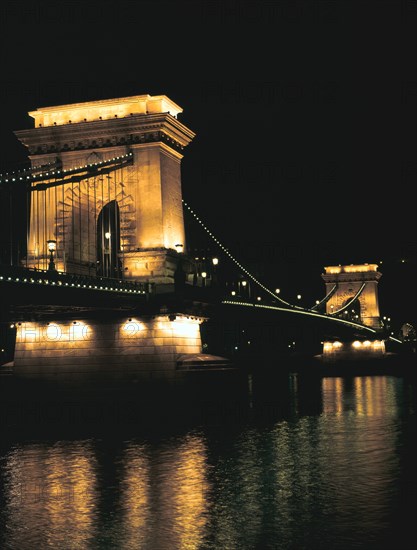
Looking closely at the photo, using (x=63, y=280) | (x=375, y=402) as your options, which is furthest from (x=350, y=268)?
(x=63, y=280)

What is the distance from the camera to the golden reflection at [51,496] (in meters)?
12.0

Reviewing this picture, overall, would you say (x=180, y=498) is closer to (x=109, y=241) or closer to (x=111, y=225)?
(x=109, y=241)

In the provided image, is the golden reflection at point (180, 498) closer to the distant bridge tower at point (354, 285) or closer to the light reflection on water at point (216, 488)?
the light reflection on water at point (216, 488)

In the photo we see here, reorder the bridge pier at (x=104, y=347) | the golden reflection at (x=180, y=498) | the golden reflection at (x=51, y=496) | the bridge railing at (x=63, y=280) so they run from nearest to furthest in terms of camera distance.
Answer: the golden reflection at (x=180, y=498), the golden reflection at (x=51, y=496), the bridge railing at (x=63, y=280), the bridge pier at (x=104, y=347)

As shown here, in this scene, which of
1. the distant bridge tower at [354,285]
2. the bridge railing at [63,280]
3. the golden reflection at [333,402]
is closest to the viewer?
the bridge railing at [63,280]

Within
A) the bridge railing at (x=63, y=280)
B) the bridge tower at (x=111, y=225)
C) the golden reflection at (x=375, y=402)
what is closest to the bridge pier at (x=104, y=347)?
the bridge tower at (x=111, y=225)

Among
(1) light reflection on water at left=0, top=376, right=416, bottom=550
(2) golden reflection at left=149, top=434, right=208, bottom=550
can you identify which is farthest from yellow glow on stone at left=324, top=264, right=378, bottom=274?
(2) golden reflection at left=149, top=434, right=208, bottom=550

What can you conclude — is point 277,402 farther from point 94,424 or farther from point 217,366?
point 94,424

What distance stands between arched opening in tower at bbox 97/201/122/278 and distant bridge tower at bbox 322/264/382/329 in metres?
81.0

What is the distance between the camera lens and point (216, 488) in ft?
50.2

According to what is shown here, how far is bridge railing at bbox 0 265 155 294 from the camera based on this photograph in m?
26.9

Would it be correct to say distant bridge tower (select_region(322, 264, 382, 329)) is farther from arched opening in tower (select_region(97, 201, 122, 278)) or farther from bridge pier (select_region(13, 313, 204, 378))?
bridge pier (select_region(13, 313, 204, 378))

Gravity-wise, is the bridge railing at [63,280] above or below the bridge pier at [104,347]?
above

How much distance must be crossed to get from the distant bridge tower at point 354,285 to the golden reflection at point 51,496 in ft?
342
